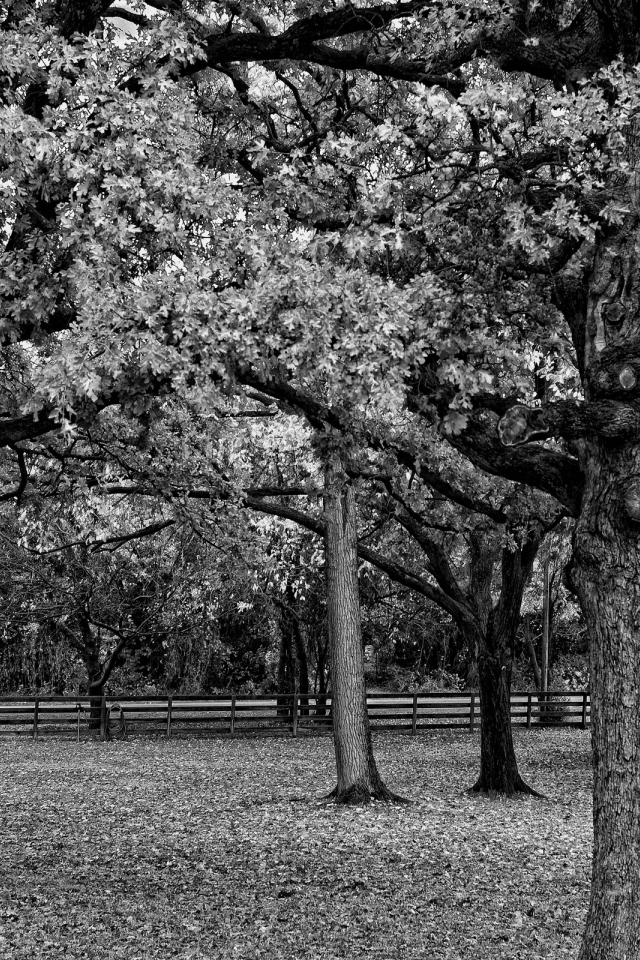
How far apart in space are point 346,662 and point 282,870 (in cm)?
457

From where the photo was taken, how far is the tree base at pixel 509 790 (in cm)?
1561

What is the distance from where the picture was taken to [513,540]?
14.3 m

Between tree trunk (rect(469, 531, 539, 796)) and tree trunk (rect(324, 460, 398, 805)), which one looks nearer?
tree trunk (rect(324, 460, 398, 805))

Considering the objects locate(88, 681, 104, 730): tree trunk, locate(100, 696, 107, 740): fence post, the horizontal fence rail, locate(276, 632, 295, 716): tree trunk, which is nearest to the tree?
locate(100, 696, 107, 740): fence post

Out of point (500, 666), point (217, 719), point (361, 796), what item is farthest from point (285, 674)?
point (361, 796)

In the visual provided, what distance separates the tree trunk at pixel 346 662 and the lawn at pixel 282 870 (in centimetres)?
54

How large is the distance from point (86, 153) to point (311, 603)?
893 inches

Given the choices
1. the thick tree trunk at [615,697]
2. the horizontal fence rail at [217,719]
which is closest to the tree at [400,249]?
the thick tree trunk at [615,697]

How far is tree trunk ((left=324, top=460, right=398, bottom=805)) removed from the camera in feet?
45.5

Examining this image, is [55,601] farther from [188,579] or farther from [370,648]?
[370,648]

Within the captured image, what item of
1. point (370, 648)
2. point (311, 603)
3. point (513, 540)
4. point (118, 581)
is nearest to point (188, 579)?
point (118, 581)

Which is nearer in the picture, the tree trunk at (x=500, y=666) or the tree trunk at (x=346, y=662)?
the tree trunk at (x=346, y=662)

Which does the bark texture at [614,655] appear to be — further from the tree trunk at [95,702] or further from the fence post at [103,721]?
the tree trunk at [95,702]

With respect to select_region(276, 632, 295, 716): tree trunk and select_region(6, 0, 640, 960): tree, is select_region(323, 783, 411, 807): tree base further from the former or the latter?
select_region(276, 632, 295, 716): tree trunk
